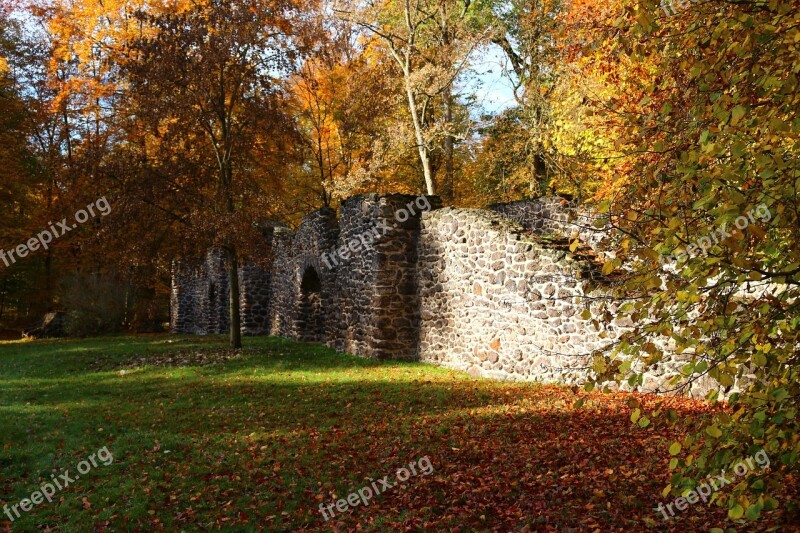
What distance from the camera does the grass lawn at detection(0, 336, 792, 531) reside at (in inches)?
180

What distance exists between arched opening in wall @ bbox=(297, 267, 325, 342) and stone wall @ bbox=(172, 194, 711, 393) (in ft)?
0.12

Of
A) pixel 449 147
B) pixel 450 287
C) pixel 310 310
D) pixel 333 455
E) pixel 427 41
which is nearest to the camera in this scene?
→ pixel 333 455

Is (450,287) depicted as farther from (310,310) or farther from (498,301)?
(310,310)

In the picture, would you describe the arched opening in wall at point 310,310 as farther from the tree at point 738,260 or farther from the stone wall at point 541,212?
the tree at point 738,260

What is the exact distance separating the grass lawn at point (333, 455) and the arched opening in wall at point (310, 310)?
21.5 feet

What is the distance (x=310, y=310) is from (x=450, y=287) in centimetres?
695

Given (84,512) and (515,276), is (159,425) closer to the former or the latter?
(84,512)

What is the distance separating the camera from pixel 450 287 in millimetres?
11414

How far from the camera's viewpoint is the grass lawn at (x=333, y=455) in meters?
4.57

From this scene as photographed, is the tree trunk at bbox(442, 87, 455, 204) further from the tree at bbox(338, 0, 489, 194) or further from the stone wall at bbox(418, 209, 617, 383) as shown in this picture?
the stone wall at bbox(418, 209, 617, 383)

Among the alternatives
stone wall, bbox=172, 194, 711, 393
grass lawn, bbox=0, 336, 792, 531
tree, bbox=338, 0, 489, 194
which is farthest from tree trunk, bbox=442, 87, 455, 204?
grass lawn, bbox=0, 336, 792, 531

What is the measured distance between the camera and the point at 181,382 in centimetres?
1056

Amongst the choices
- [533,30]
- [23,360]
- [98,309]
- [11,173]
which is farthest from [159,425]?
[11,173]

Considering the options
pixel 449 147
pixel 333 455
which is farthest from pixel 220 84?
pixel 333 455
